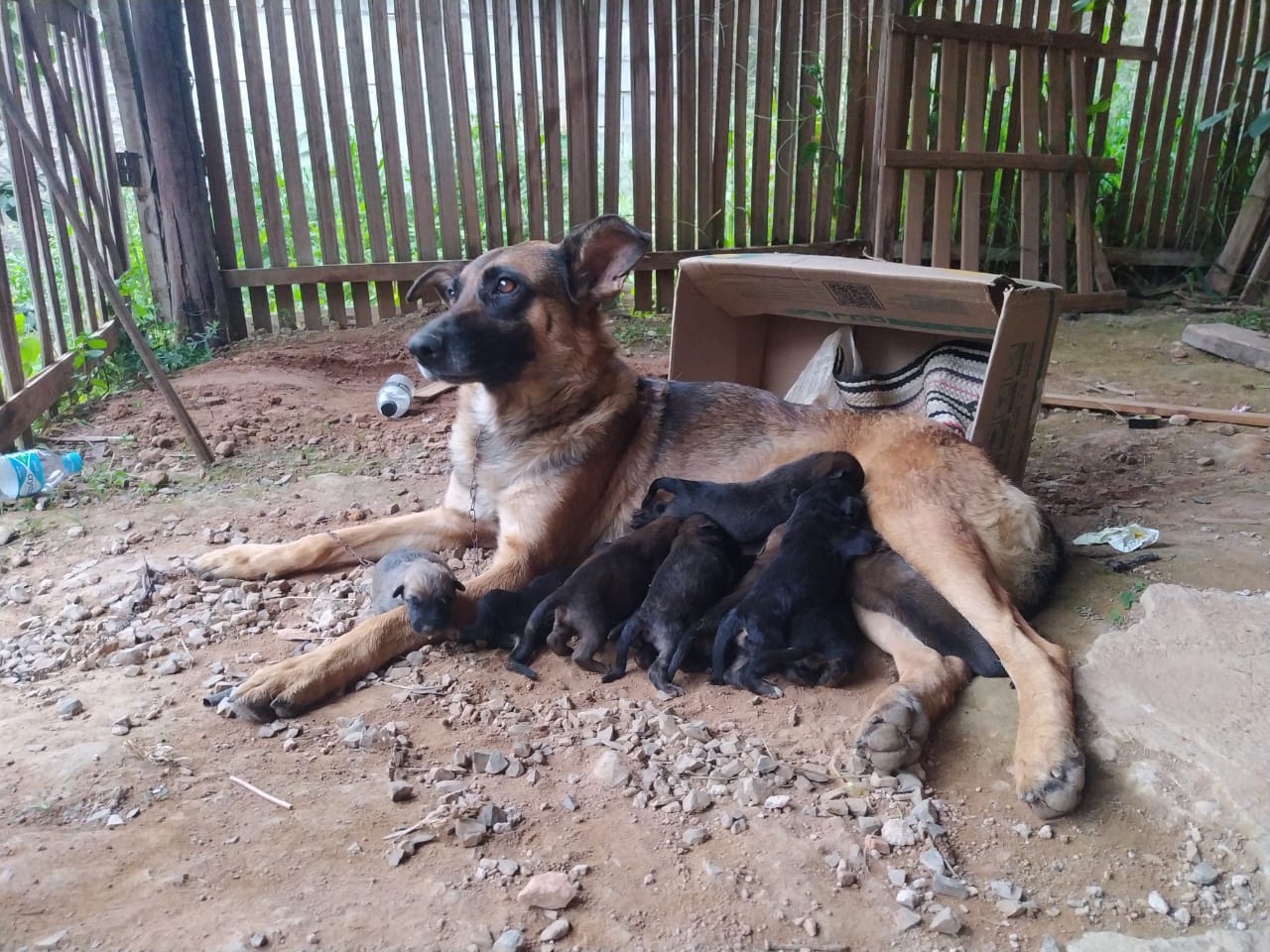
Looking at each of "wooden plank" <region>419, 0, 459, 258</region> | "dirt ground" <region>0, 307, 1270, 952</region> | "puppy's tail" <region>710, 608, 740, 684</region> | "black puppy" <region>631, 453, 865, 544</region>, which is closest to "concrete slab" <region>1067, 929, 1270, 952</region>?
"dirt ground" <region>0, 307, 1270, 952</region>

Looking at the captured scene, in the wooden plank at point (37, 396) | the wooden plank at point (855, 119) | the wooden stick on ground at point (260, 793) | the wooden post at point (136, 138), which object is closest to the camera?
the wooden stick on ground at point (260, 793)

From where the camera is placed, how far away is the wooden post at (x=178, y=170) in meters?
6.67

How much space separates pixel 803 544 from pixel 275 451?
3.34 metres

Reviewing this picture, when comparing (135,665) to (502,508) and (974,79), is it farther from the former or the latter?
(974,79)

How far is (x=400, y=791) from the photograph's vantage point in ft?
7.61

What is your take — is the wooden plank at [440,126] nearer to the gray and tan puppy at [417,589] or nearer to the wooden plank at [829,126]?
the wooden plank at [829,126]

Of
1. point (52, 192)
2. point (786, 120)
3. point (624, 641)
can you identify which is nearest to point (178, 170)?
point (52, 192)

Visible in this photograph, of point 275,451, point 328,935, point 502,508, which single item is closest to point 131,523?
point 275,451

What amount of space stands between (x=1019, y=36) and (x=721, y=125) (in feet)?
8.87

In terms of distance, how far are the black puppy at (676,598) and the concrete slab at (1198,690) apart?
119cm

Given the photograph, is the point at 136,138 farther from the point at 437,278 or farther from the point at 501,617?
the point at 501,617

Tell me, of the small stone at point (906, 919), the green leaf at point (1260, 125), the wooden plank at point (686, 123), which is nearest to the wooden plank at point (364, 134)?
the wooden plank at point (686, 123)

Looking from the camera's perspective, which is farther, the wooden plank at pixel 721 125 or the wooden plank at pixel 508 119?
the wooden plank at pixel 721 125

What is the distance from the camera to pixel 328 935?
1846 mm
